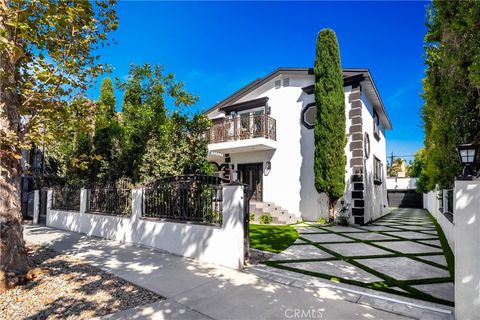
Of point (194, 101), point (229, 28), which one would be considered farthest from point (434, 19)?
point (194, 101)

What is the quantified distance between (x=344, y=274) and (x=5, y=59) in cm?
721

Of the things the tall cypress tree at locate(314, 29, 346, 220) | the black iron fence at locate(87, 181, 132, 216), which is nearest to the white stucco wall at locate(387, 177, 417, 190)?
the tall cypress tree at locate(314, 29, 346, 220)

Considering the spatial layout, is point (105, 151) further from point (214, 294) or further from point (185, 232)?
point (214, 294)

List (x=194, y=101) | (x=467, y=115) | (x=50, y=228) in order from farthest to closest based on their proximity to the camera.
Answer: (x=194, y=101)
(x=50, y=228)
(x=467, y=115)

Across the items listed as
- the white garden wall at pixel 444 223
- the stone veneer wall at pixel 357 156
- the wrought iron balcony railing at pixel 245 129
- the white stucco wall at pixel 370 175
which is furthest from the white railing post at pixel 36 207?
the white garden wall at pixel 444 223

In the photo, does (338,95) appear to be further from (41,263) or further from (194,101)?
(41,263)

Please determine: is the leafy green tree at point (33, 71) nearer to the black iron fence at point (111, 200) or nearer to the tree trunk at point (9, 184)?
the tree trunk at point (9, 184)

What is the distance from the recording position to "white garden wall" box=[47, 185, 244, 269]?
5.09m

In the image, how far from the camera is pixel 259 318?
315cm

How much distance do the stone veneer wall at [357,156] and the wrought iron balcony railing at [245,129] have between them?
3760 millimetres

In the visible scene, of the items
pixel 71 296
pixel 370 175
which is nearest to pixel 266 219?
pixel 370 175

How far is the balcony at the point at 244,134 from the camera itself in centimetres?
1266

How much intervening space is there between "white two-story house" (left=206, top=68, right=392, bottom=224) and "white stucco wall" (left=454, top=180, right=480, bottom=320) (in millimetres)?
8593

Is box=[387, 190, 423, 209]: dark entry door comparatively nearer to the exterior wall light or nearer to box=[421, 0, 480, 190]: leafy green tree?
the exterior wall light
